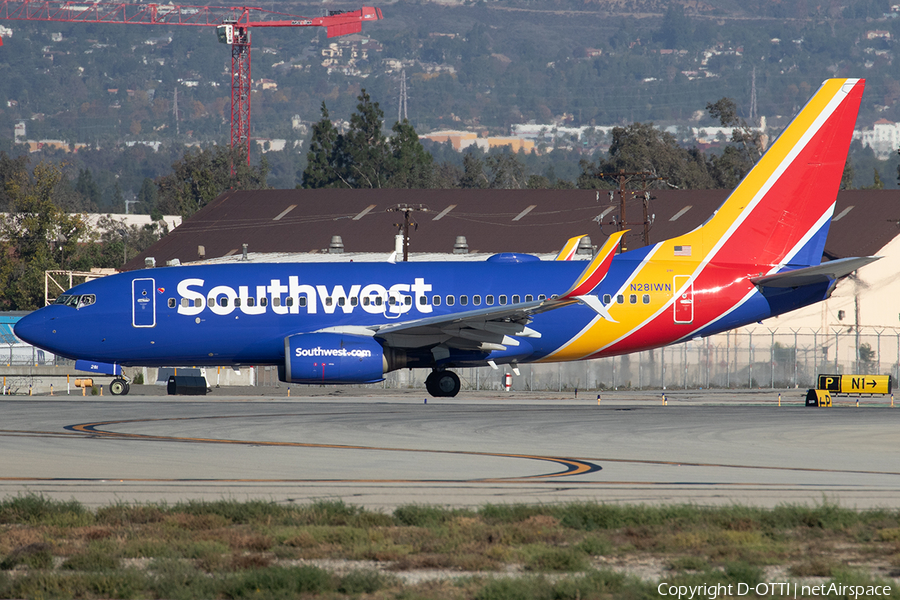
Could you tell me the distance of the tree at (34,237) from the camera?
276ft

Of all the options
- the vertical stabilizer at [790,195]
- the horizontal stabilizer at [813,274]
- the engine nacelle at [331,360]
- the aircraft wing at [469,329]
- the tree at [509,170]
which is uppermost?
the tree at [509,170]

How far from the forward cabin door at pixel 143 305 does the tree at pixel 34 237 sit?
5414 centimetres

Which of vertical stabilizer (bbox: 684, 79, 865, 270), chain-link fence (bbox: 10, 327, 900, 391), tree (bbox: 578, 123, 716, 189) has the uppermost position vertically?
tree (bbox: 578, 123, 716, 189)

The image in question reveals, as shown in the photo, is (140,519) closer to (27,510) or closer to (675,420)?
(27,510)

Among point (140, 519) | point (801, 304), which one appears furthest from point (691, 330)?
point (140, 519)

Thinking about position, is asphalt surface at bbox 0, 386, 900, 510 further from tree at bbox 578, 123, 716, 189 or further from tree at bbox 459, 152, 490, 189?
tree at bbox 459, 152, 490, 189

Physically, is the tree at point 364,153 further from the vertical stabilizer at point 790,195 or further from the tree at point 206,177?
the vertical stabilizer at point 790,195

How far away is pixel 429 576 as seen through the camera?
1127 centimetres

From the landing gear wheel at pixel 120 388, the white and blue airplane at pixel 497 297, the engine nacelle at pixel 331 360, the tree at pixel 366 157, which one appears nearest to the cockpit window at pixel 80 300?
the white and blue airplane at pixel 497 297

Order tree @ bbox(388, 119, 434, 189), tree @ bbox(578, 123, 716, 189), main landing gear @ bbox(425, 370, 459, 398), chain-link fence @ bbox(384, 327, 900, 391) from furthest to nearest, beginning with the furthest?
tree @ bbox(388, 119, 434, 189) < tree @ bbox(578, 123, 716, 189) < chain-link fence @ bbox(384, 327, 900, 391) < main landing gear @ bbox(425, 370, 459, 398)

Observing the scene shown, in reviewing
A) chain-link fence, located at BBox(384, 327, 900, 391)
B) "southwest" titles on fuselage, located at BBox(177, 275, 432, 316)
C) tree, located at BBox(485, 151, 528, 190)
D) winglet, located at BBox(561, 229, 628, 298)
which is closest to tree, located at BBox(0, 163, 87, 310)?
chain-link fence, located at BBox(384, 327, 900, 391)

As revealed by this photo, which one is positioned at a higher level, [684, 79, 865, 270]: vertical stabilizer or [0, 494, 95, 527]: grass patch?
[684, 79, 865, 270]: vertical stabilizer

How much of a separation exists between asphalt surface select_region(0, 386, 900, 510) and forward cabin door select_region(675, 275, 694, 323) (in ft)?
12.4

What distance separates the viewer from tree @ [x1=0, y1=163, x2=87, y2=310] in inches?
3317
